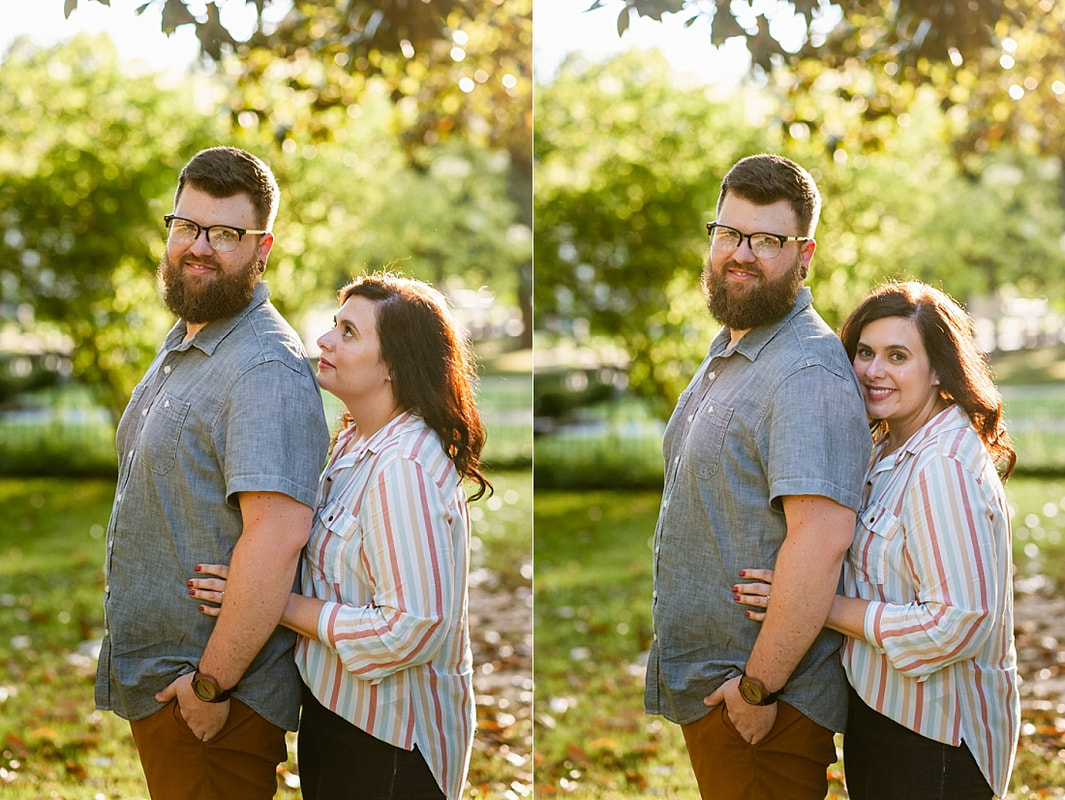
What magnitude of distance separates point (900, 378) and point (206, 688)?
1.60 meters

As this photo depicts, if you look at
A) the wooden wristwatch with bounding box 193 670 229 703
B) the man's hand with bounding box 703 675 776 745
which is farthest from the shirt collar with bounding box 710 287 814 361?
the wooden wristwatch with bounding box 193 670 229 703

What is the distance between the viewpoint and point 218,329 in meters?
2.56

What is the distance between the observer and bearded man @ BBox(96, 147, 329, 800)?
7.88ft

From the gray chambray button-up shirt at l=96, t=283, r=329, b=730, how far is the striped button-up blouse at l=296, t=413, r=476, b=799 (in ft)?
0.34

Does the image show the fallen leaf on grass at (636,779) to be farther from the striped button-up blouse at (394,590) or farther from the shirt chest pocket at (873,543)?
the shirt chest pocket at (873,543)

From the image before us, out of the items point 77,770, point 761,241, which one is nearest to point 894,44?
point 761,241

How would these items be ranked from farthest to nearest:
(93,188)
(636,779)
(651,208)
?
(651,208)
(93,188)
(636,779)

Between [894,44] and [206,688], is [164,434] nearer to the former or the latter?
[206,688]

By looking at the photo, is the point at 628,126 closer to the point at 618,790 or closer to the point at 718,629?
the point at 618,790

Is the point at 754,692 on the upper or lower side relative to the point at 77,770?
upper

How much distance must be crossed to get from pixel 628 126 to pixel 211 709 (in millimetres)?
5946

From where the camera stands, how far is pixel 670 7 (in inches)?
144

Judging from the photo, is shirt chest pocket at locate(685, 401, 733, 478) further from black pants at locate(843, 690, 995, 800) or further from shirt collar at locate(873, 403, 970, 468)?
black pants at locate(843, 690, 995, 800)

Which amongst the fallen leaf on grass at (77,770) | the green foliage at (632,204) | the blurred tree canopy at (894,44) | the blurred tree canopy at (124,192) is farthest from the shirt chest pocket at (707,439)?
the green foliage at (632,204)
